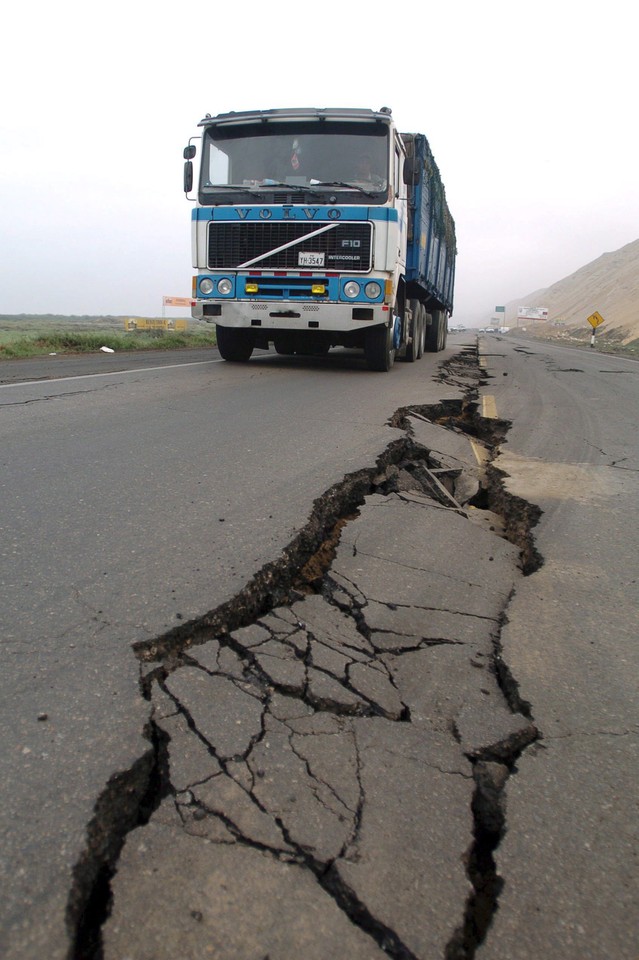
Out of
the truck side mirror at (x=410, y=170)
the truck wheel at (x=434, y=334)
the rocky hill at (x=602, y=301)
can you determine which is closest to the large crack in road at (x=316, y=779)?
the truck side mirror at (x=410, y=170)

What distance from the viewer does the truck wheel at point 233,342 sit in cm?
1088

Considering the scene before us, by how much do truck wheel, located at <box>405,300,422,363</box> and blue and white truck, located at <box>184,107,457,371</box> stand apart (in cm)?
332

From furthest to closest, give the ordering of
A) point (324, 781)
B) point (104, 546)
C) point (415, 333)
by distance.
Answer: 1. point (415, 333)
2. point (104, 546)
3. point (324, 781)

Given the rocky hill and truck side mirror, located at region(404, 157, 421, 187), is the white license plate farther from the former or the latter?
the rocky hill

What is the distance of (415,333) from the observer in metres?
13.1

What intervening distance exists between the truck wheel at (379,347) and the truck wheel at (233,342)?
6.61 ft

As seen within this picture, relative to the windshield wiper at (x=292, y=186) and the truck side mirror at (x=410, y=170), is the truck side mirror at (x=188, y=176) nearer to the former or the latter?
the windshield wiper at (x=292, y=186)

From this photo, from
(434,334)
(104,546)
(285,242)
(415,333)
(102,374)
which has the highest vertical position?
(285,242)

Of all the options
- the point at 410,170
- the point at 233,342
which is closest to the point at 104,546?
the point at 410,170

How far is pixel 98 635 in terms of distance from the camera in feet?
7.21

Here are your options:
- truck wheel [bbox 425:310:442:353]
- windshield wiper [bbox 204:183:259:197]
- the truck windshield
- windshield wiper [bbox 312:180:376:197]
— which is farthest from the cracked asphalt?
truck wheel [bbox 425:310:442:353]

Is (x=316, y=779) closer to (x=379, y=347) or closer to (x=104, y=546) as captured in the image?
(x=104, y=546)

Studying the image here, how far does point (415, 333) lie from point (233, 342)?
4095 millimetres

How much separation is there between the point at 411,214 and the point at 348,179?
2.65 m
